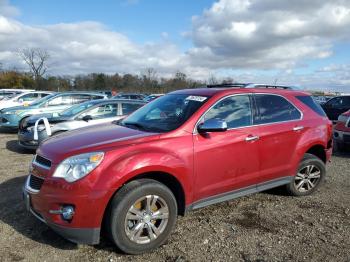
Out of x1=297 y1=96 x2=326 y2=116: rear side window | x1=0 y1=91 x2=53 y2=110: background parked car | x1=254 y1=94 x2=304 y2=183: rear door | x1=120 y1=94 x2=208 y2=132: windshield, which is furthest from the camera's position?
x1=0 y1=91 x2=53 y2=110: background parked car

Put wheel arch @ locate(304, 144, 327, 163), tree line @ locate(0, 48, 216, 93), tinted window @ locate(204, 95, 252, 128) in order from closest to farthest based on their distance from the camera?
1. tinted window @ locate(204, 95, 252, 128)
2. wheel arch @ locate(304, 144, 327, 163)
3. tree line @ locate(0, 48, 216, 93)

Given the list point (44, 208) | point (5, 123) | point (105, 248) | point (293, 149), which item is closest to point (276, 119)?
point (293, 149)

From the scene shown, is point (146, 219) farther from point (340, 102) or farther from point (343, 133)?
point (340, 102)

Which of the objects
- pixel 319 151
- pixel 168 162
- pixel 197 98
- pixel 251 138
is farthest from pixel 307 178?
pixel 168 162

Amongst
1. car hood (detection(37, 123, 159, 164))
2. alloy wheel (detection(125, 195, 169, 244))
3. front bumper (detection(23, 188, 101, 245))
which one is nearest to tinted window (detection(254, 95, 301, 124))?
car hood (detection(37, 123, 159, 164))

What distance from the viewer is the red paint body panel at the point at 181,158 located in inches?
137

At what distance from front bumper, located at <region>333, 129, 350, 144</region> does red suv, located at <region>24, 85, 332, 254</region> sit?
3953 millimetres

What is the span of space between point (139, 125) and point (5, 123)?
33.9ft

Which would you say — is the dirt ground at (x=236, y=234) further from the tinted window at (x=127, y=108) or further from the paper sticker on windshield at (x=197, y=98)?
the tinted window at (x=127, y=108)

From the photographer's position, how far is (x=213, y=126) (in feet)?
13.5

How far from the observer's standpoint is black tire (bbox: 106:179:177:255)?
3537 millimetres

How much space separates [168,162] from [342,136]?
6933 millimetres

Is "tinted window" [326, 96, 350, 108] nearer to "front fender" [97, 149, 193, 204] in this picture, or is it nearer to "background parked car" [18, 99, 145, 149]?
"background parked car" [18, 99, 145, 149]

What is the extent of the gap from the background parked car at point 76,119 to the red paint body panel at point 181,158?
444 centimetres
